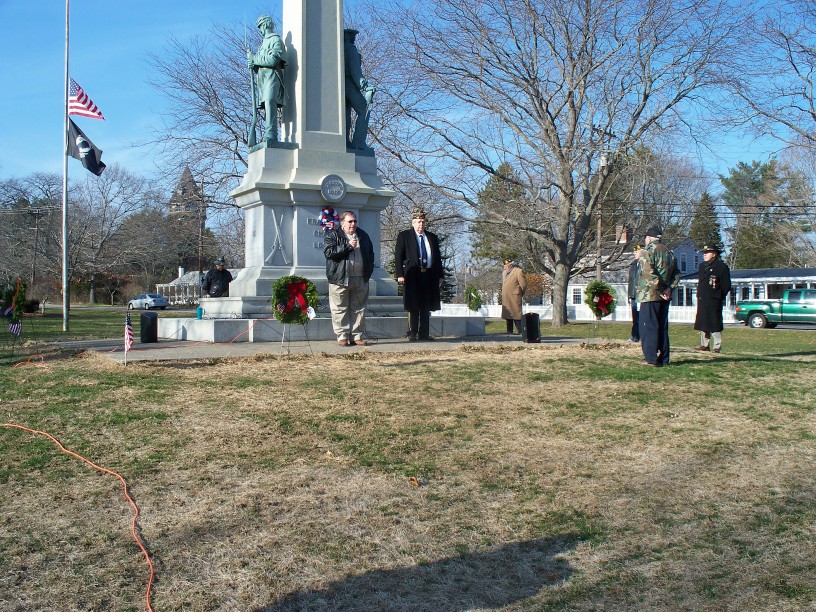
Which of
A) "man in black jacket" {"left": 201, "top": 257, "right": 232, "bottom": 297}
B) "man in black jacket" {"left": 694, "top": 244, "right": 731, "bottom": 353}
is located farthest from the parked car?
"man in black jacket" {"left": 694, "top": 244, "right": 731, "bottom": 353}

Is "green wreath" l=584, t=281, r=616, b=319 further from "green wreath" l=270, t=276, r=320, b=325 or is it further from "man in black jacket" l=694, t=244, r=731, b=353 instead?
"green wreath" l=270, t=276, r=320, b=325

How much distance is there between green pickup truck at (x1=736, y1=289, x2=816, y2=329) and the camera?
1270 inches

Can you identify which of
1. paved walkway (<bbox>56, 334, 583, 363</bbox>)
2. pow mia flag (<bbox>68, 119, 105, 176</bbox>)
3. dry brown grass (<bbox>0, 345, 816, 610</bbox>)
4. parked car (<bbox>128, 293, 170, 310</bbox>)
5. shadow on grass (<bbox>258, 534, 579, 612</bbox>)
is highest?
pow mia flag (<bbox>68, 119, 105, 176</bbox>)

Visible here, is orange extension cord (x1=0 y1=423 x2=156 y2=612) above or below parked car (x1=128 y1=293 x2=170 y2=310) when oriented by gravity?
below

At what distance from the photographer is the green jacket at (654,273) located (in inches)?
389

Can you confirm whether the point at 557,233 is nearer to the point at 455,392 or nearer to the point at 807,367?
the point at 807,367

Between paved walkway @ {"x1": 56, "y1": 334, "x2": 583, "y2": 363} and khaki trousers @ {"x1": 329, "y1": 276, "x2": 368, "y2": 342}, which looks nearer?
paved walkway @ {"x1": 56, "y1": 334, "x2": 583, "y2": 363}

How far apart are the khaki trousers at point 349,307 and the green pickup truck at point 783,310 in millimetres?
26029

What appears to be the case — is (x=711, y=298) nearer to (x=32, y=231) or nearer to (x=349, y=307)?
(x=349, y=307)

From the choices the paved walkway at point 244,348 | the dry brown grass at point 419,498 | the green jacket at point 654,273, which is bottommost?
the dry brown grass at point 419,498

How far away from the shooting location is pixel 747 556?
418cm

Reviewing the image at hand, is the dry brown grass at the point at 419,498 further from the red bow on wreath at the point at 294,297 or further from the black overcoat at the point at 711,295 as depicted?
the black overcoat at the point at 711,295

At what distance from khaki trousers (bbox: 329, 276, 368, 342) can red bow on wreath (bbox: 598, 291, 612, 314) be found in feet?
14.1

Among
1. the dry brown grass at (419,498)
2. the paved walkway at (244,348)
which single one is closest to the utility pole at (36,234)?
the paved walkway at (244,348)
